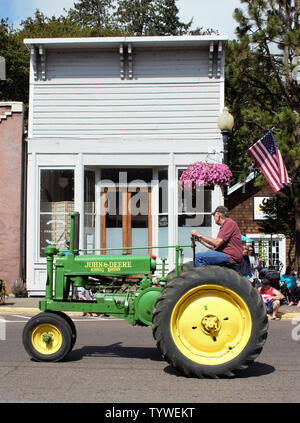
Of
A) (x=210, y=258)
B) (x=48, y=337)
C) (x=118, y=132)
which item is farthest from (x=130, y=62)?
(x=48, y=337)

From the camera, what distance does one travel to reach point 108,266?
7348 millimetres

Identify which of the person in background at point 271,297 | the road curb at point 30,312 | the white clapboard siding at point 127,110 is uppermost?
the white clapboard siding at point 127,110

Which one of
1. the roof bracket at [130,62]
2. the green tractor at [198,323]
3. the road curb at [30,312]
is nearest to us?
the green tractor at [198,323]

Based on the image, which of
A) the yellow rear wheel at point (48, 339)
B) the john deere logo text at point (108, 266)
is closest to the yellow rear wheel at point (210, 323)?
the john deere logo text at point (108, 266)

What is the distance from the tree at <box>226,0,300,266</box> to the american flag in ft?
3.19

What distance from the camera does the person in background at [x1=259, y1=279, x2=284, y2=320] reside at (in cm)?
1273

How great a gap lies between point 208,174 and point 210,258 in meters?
8.26

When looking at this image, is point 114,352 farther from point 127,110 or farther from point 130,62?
point 130,62

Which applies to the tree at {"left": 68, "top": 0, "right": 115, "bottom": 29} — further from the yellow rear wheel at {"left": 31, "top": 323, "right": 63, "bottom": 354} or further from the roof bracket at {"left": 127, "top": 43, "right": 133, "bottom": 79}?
the yellow rear wheel at {"left": 31, "top": 323, "right": 63, "bottom": 354}

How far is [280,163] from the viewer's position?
572 inches

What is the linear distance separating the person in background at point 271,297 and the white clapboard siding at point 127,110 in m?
5.68

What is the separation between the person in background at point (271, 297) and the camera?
12.7m

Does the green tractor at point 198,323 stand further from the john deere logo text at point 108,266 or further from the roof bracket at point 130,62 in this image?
the roof bracket at point 130,62
